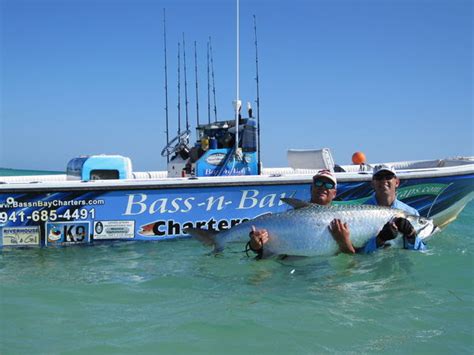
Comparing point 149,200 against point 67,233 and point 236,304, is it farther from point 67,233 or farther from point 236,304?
point 236,304

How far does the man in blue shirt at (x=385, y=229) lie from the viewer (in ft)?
14.3

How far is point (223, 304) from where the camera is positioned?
3926 millimetres

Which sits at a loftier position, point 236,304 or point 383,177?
point 383,177

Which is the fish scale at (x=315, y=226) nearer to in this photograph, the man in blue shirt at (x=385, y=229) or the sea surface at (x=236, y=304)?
the man in blue shirt at (x=385, y=229)

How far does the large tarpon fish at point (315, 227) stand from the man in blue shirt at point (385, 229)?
0.06 metres

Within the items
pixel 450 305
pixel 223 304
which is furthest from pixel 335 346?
pixel 450 305

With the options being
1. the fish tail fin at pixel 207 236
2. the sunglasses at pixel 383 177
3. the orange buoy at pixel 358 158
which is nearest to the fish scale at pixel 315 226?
the fish tail fin at pixel 207 236

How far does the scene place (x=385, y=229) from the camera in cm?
439

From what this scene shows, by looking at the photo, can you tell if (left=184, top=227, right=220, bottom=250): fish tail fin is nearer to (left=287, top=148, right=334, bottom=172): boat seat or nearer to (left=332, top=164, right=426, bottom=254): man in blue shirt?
(left=332, top=164, right=426, bottom=254): man in blue shirt

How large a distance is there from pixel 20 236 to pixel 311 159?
17.8 feet

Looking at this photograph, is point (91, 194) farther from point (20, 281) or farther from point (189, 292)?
point (189, 292)

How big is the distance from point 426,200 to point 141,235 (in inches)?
169

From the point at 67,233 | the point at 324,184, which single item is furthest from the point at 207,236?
the point at 67,233

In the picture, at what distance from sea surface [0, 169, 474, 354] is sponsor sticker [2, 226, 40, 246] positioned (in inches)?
18.5
